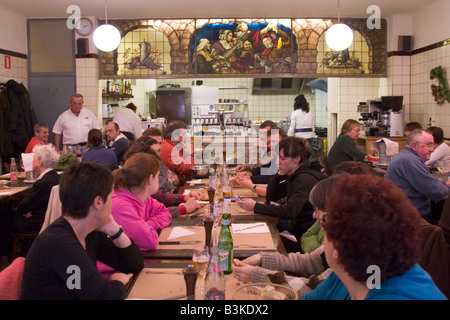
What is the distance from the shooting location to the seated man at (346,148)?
6570 millimetres

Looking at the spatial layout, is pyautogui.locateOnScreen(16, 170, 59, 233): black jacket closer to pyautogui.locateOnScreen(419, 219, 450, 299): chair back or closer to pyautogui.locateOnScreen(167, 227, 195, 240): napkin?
pyautogui.locateOnScreen(167, 227, 195, 240): napkin

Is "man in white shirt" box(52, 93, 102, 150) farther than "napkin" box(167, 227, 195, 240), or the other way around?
"man in white shirt" box(52, 93, 102, 150)

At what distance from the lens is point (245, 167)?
5.66m

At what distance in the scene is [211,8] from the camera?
7570 mm

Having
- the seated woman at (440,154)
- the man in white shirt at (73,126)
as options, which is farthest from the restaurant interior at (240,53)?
the seated woman at (440,154)

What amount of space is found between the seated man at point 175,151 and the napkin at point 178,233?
250cm

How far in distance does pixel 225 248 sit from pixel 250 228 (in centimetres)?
70

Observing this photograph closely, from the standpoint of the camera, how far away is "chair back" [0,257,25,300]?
5.86ft

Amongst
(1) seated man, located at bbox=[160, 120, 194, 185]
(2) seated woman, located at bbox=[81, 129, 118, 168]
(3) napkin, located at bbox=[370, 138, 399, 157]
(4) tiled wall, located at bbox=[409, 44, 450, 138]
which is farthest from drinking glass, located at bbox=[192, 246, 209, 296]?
(4) tiled wall, located at bbox=[409, 44, 450, 138]

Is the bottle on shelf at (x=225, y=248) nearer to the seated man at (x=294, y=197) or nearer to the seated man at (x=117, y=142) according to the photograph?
the seated man at (x=294, y=197)

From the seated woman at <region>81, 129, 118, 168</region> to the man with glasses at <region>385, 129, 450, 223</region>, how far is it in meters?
3.20
